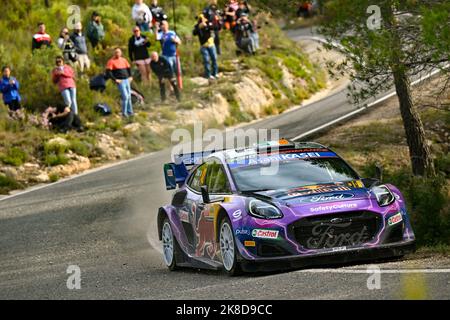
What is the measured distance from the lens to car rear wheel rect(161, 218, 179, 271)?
1269 cm

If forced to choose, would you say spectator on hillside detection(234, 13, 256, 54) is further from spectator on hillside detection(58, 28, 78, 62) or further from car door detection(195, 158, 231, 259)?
car door detection(195, 158, 231, 259)

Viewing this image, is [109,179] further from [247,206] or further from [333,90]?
[333,90]

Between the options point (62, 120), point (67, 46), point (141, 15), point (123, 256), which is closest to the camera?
point (123, 256)

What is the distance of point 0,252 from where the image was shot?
16047 mm

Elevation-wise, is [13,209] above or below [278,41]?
below

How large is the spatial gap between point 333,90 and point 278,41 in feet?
13.0

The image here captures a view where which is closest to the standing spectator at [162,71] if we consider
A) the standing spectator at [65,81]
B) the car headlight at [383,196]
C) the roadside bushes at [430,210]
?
the standing spectator at [65,81]

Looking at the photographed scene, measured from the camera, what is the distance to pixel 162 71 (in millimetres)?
28500

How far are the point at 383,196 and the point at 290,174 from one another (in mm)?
1171

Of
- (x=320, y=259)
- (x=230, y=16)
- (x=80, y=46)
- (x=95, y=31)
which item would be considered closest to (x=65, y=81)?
(x=80, y=46)

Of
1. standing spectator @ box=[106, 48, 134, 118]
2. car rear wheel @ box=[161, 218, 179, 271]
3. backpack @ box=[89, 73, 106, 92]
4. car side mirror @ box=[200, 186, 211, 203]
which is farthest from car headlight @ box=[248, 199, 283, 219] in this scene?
backpack @ box=[89, 73, 106, 92]

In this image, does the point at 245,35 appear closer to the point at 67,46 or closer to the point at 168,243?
the point at 67,46

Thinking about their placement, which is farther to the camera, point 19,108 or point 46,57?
point 46,57
